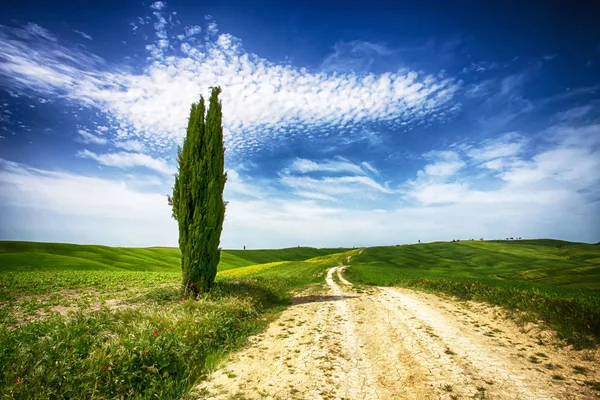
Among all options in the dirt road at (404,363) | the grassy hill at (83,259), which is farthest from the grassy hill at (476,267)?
the grassy hill at (83,259)

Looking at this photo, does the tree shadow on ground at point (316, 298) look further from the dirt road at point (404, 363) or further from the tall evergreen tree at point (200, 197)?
the tall evergreen tree at point (200, 197)

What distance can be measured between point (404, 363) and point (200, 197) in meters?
13.4

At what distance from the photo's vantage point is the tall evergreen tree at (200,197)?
51.9 feet

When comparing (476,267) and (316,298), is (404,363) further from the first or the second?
(476,267)

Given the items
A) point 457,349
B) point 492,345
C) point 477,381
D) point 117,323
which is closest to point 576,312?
point 492,345

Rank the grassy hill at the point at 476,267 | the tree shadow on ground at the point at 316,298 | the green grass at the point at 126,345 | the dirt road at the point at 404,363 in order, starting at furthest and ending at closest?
the grassy hill at the point at 476,267
the tree shadow on ground at the point at 316,298
the dirt road at the point at 404,363
the green grass at the point at 126,345

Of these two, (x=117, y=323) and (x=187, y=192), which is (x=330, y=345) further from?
(x=187, y=192)

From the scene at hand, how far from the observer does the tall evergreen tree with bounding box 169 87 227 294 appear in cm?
1583

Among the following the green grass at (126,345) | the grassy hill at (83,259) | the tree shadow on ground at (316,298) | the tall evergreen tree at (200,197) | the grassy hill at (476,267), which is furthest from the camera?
the grassy hill at (83,259)

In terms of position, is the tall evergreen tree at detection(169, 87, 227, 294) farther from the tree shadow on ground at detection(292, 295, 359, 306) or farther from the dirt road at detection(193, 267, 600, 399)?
the dirt road at detection(193, 267, 600, 399)

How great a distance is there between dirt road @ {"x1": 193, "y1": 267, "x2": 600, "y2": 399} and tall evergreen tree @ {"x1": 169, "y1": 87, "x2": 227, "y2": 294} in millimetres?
6608

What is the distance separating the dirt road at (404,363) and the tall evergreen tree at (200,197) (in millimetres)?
6608

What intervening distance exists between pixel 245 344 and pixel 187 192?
10.2 metres

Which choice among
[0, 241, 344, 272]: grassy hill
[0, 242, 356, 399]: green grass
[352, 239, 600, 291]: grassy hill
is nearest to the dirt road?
[0, 242, 356, 399]: green grass
